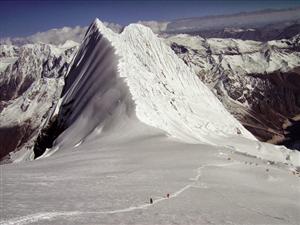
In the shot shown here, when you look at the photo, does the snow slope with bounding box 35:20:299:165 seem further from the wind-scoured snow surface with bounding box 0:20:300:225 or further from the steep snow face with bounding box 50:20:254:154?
the wind-scoured snow surface with bounding box 0:20:300:225

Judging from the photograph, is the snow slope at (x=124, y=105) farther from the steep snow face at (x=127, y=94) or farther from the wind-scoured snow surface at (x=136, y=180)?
the wind-scoured snow surface at (x=136, y=180)

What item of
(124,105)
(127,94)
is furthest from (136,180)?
(127,94)

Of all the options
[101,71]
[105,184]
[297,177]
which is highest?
[101,71]

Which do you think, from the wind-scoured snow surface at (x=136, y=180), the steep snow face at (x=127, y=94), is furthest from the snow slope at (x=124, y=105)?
the wind-scoured snow surface at (x=136, y=180)

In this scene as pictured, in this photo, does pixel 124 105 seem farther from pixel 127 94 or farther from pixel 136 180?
pixel 136 180

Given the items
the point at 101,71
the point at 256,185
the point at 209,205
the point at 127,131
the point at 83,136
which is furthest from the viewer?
the point at 101,71

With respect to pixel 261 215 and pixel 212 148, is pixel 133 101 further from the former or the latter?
pixel 261 215

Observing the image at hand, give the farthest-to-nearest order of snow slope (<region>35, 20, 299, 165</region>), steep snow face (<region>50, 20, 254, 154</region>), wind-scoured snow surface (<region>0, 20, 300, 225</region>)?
steep snow face (<region>50, 20, 254, 154</region>) → snow slope (<region>35, 20, 299, 165</region>) → wind-scoured snow surface (<region>0, 20, 300, 225</region>)

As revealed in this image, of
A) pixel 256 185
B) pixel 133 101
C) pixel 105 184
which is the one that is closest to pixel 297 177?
pixel 256 185


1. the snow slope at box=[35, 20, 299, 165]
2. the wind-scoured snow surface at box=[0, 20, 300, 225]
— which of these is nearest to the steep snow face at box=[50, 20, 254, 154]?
the snow slope at box=[35, 20, 299, 165]
